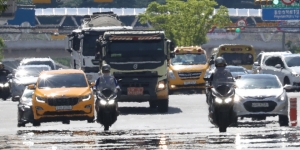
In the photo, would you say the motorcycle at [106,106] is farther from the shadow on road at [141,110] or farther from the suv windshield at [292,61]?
the suv windshield at [292,61]

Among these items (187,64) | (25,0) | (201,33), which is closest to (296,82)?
(187,64)

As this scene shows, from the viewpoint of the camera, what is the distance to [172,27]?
92.7 metres

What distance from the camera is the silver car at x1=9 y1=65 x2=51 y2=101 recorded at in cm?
4269

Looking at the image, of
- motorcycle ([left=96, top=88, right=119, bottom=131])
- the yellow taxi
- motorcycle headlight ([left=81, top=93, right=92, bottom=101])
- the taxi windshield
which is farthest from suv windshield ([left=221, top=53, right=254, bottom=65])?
motorcycle ([left=96, top=88, right=119, bottom=131])

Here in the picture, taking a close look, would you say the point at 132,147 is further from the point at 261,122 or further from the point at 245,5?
the point at 245,5

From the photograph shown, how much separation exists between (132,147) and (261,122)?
989 centimetres

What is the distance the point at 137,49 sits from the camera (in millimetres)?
30125

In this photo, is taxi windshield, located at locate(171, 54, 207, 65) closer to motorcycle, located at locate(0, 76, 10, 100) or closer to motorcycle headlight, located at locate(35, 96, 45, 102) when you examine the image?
motorcycle, located at locate(0, 76, 10, 100)

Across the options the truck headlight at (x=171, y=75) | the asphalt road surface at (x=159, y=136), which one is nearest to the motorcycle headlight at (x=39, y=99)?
the asphalt road surface at (x=159, y=136)

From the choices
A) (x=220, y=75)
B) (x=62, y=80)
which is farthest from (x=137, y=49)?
(x=220, y=75)

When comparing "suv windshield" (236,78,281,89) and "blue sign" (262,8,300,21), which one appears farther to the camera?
"blue sign" (262,8,300,21)

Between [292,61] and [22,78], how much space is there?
1254 cm

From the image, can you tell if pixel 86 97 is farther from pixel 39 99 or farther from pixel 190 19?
pixel 190 19

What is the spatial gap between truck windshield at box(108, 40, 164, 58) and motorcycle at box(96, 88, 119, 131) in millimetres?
7159
